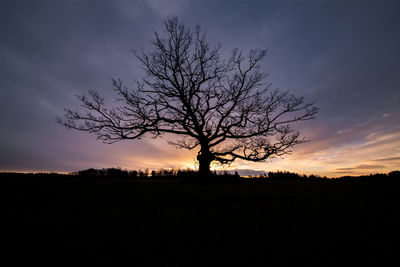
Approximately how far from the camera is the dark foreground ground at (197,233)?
3627mm

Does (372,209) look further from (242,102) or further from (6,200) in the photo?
(6,200)

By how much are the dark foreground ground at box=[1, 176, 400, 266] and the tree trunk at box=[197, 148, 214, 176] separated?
922 centimetres

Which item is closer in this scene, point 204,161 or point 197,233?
point 197,233

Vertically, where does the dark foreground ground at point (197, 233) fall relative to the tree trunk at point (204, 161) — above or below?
below

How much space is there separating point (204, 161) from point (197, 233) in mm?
11975

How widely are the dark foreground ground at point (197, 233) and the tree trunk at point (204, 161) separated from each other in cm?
922

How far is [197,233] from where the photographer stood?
15.8 ft

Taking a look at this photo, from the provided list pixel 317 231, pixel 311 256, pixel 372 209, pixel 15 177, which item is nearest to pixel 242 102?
pixel 372 209

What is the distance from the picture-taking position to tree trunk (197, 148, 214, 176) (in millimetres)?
16766

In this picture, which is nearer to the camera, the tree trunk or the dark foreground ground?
the dark foreground ground

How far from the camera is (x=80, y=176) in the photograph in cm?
1562

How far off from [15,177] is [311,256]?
16354mm

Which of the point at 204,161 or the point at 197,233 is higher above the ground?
the point at 204,161

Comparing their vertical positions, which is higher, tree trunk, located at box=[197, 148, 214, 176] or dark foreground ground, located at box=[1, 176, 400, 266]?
tree trunk, located at box=[197, 148, 214, 176]
